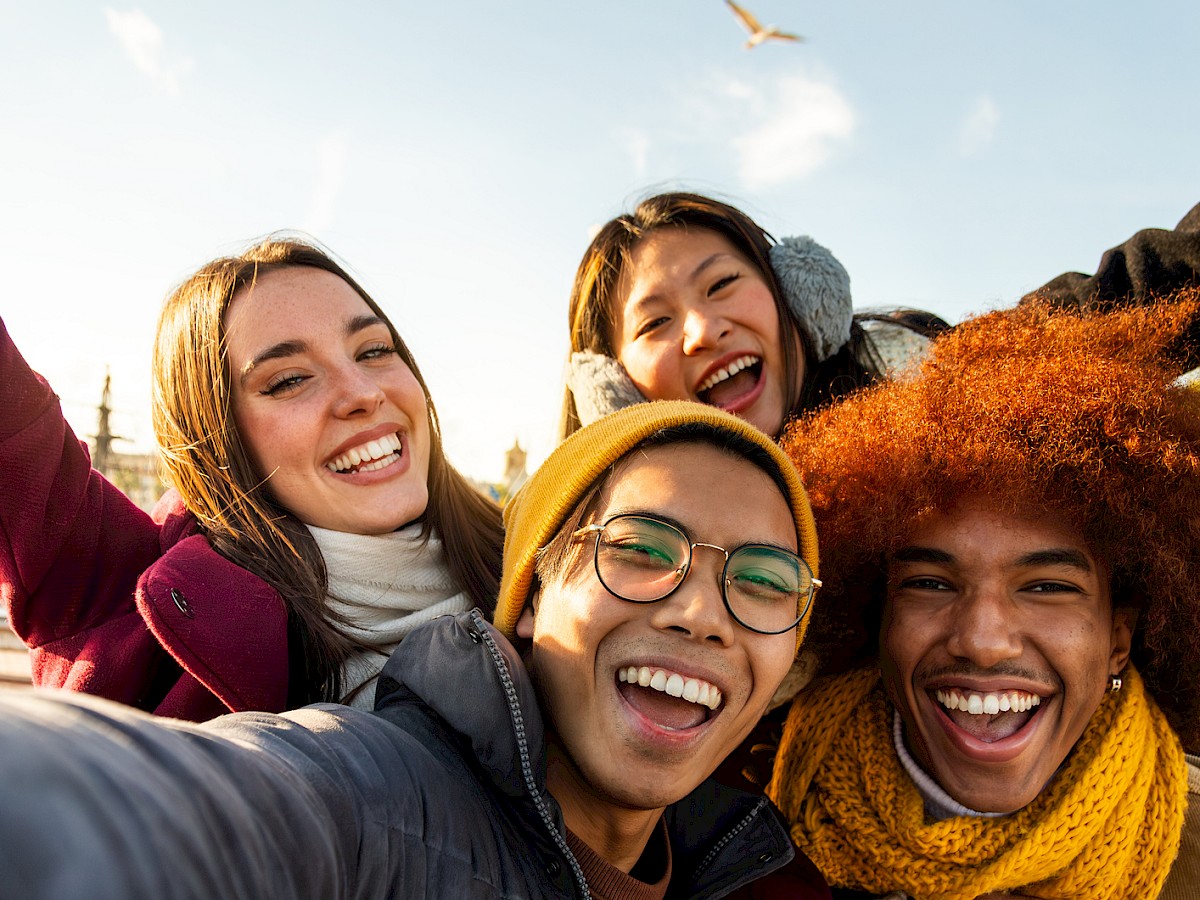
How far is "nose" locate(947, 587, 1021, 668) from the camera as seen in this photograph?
246 cm

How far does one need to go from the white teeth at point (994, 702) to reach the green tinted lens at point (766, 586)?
2.28 ft

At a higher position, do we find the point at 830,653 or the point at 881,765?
the point at 830,653

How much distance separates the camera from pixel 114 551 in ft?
9.07

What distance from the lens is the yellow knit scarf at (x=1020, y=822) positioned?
252 centimetres

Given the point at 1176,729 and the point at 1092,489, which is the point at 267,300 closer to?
the point at 1092,489

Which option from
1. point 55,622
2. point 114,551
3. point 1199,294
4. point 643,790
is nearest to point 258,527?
point 114,551

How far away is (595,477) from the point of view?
230 cm

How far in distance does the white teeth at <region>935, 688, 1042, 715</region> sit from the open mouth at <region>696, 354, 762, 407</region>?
163 cm

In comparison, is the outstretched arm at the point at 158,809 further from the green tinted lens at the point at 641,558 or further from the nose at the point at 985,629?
the nose at the point at 985,629

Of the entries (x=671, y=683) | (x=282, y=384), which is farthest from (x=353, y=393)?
(x=671, y=683)

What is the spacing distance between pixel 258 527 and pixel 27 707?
2192mm

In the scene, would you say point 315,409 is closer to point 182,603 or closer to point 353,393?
point 353,393

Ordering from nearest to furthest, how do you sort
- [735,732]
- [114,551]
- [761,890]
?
1. [735,732]
2. [761,890]
3. [114,551]

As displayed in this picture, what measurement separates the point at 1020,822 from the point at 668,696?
1.23 m
